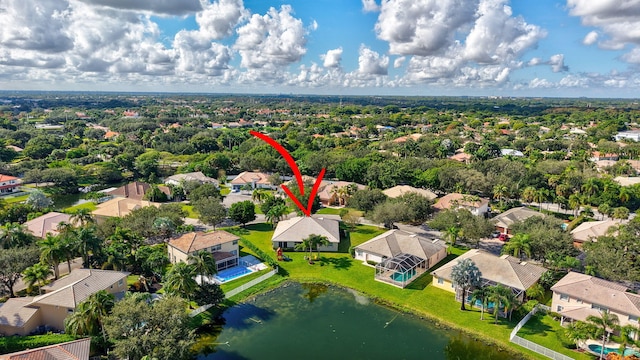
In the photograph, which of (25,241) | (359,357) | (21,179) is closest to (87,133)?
(21,179)

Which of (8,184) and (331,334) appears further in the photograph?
(8,184)

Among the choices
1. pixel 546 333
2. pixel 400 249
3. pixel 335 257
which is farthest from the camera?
pixel 335 257

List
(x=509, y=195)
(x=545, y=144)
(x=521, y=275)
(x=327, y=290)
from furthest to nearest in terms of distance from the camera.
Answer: (x=545, y=144), (x=509, y=195), (x=327, y=290), (x=521, y=275)

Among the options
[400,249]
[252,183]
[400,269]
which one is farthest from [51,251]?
[252,183]

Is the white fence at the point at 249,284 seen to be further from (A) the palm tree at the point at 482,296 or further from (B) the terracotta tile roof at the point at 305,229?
(A) the palm tree at the point at 482,296

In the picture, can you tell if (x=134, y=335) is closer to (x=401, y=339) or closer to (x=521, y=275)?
(x=401, y=339)

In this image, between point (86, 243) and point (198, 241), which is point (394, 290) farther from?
point (86, 243)
